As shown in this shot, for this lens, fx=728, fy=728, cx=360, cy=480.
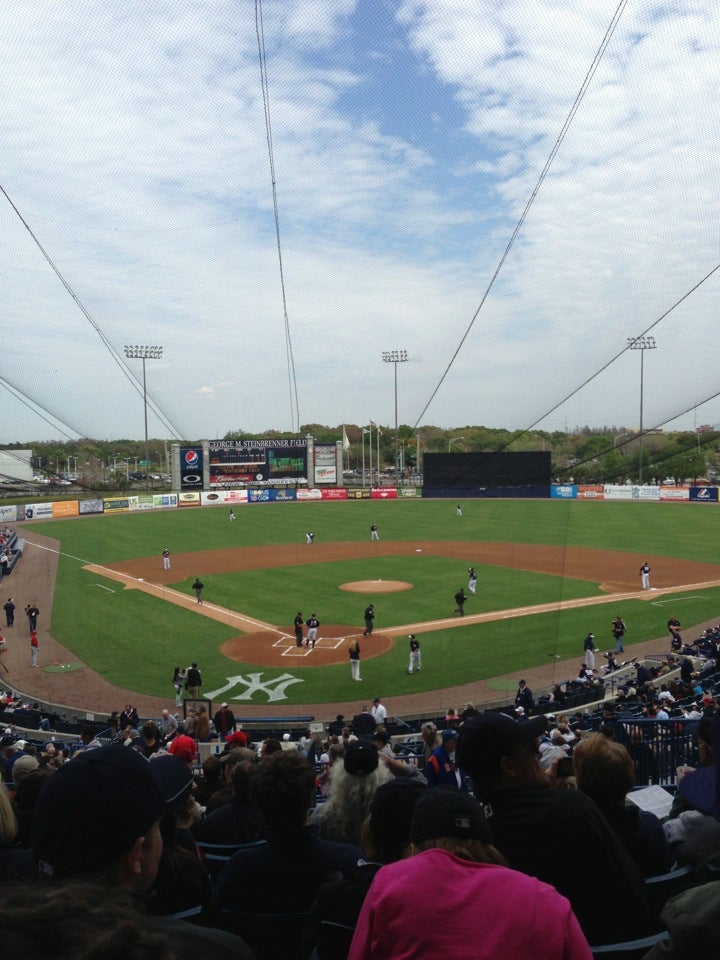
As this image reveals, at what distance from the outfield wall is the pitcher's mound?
57.6 ft

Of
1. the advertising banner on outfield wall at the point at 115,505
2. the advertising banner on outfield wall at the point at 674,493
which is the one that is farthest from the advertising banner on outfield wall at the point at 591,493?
the advertising banner on outfield wall at the point at 115,505

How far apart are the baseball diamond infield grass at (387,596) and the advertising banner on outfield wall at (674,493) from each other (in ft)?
39.9

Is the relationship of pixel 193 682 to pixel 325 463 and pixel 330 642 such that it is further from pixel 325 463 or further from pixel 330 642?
pixel 325 463

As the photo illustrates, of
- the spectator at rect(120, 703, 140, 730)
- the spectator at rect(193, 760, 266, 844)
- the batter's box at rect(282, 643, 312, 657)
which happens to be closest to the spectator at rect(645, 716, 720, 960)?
the spectator at rect(193, 760, 266, 844)

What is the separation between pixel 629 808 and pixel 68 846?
8.08ft

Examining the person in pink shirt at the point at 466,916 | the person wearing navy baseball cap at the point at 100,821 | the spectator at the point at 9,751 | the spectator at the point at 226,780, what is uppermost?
the person wearing navy baseball cap at the point at 100,821

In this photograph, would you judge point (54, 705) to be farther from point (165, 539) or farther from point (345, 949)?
point (165, 539)

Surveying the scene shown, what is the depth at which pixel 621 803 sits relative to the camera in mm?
3352

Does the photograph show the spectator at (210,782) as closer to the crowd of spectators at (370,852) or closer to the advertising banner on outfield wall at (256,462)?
the crowd of spectators at (370,852)

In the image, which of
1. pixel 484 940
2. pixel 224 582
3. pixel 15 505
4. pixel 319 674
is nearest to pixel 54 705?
pixel 319 674

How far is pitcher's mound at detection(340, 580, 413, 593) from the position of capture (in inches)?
1252

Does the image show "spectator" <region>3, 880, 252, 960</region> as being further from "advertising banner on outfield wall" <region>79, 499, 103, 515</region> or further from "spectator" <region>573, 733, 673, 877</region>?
"advertising banner on outfield wall" <region>79, 499, 103, 515</region>

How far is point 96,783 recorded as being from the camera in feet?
6.53

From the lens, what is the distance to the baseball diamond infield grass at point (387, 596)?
21.6 m
